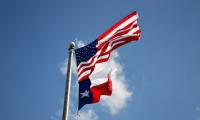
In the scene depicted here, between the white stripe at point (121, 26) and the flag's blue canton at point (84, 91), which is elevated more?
the white stripe at point (121, 26)

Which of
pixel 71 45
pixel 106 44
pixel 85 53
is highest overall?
pixel 106 44

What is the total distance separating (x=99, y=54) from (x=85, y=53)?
67 centimetres

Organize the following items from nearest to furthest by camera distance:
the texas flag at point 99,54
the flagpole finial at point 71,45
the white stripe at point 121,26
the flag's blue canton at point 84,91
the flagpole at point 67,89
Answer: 1. the flagpole at point 67,89
2. the flag's blue canton at point 84,91
3. the texas flag at point 99,54
4. the flagpole finial at point 71,45
5. the white stripe at point 121,26

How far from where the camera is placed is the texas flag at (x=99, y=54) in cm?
1577

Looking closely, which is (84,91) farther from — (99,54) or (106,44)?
(106,44)

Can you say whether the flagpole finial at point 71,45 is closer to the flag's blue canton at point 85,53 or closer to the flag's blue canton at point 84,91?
the flag's blue canton at point 85,53

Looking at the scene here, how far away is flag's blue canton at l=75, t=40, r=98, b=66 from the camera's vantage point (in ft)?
55.0

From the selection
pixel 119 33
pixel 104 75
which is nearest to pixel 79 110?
pixel 104 75

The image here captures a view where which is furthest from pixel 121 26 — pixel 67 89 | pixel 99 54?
pixel 67 89

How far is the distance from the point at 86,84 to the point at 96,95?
662 mm

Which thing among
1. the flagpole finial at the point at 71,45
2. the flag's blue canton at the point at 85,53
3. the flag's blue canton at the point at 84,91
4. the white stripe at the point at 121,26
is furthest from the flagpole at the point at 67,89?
the white stripe at the point at 121,26

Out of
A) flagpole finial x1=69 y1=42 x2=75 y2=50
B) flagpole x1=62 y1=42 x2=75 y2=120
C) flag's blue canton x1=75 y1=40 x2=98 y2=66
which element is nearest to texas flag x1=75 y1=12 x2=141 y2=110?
flag's blue canton x1=75 y1=40 x2=98 y2=66

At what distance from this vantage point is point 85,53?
→ 16.8 metres

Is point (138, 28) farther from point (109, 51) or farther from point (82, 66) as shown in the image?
point (82, 66)
